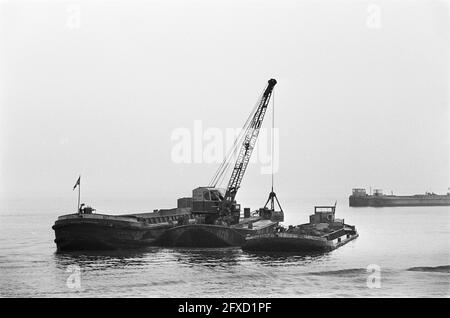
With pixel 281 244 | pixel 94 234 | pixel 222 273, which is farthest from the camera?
pixel 94 234

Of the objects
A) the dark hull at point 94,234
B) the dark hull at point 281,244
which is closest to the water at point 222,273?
the dark hull at point 94,234

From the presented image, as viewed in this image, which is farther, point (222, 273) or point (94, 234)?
point (94, 234)

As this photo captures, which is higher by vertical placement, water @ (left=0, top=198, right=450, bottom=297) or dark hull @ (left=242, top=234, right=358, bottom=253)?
dark hull @ (left=242, top=234, right=358, bottom=253)

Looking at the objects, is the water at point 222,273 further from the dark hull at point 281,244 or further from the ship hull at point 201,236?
the ship hull at point 201,236

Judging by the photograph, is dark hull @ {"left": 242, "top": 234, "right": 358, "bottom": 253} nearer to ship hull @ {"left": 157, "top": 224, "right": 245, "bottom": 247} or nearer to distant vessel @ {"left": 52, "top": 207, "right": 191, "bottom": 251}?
ship hull @ {"left": 157, "top": 224, "right": 245, "bottom": 247}

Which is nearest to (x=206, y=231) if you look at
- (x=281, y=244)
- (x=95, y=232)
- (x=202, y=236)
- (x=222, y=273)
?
(x=202, y=236)

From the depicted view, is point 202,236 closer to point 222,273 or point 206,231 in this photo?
point 206,231

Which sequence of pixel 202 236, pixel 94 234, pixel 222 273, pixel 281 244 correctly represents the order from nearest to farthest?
pixel 222 273, pixel 281 244, pixel 94 234, pixel 202 236

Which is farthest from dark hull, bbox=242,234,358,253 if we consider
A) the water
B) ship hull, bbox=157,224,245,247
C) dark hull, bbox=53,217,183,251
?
dark hull, bbox=53,217,183,251

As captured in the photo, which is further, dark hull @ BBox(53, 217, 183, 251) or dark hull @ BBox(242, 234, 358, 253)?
dark hull @ BBox(53, 217, 183, 251)
